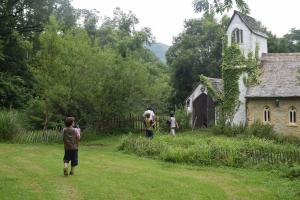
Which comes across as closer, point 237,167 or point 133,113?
point 237,167

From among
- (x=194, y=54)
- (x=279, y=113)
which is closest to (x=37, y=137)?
(x=279, y=113)

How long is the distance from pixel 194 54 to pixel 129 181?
36162mm

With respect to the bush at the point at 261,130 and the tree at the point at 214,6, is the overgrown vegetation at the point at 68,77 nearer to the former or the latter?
the bush at the point at 261,130

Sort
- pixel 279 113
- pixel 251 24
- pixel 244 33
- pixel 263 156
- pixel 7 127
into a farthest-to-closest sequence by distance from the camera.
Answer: pixel 251 24
pixel 244 33
pixel 279 113
pixel 7 127
pixel 263 156

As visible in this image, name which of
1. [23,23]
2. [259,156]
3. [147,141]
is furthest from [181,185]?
[23,23]

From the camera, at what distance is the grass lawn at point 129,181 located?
10797 mm

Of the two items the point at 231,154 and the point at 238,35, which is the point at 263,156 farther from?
the point at 238,35

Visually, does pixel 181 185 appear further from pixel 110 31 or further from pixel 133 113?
pixel 110 31

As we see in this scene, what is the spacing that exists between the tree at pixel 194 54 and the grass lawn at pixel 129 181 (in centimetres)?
2998

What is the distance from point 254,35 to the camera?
3170cm

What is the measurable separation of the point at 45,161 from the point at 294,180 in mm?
9584

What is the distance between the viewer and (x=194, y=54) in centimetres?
4700

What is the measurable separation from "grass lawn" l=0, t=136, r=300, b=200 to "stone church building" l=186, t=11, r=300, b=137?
14768 mm

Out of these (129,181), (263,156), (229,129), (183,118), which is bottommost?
(129,181)
